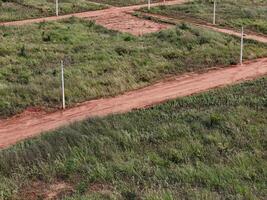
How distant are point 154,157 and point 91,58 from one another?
10.6 metres

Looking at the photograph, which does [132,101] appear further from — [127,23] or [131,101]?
[127,23]

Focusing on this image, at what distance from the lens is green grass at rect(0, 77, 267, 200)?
10602 millimetres

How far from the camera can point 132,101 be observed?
59.2 ft

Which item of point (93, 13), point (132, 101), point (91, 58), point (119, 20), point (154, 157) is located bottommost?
point (132, 101)

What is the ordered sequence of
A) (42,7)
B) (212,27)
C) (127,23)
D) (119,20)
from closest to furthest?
(212,27) → (127,23) → (119,20) → (42,7)

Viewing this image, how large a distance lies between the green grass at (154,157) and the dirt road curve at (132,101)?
1.42 m

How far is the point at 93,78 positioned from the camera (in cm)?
1953

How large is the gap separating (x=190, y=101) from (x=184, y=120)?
2.73 meters

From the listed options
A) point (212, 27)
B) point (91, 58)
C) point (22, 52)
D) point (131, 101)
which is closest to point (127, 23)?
point (212, 27)

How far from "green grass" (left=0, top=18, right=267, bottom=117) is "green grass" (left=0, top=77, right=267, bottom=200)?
3.32 meters

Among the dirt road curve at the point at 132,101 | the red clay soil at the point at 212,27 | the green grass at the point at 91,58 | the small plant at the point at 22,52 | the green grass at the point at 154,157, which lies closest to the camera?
the green grass at the point at 154,157

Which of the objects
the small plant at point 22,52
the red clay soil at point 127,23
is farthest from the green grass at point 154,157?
the red clay soil at point 127,23

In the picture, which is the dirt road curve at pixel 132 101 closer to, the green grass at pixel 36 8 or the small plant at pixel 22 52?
the small plant at pixel 22 52

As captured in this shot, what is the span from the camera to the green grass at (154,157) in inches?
417
